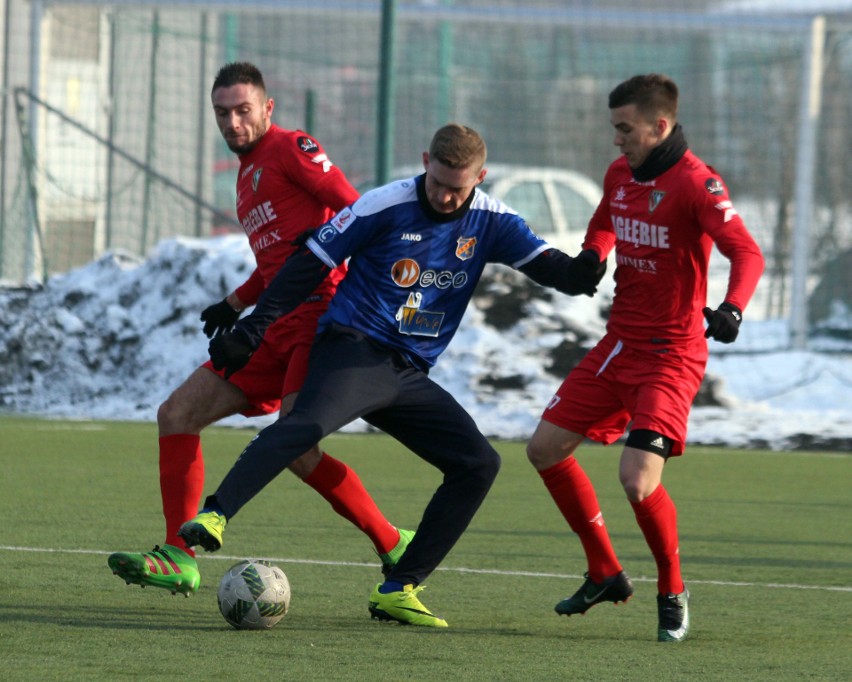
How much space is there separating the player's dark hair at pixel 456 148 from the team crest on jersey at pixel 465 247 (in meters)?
0.32

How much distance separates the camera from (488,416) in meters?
12.5

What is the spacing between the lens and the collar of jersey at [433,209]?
5484mm

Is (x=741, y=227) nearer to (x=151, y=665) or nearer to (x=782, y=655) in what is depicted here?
(x=782, y=655)

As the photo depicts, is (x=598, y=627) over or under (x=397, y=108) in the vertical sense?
under

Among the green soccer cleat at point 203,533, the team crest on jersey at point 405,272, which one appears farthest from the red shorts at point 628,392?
the green soccer cleat at point 203,533

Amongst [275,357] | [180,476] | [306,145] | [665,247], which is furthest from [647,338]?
[180,476]

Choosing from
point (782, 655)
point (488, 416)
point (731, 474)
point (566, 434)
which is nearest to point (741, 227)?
point (566, 434)

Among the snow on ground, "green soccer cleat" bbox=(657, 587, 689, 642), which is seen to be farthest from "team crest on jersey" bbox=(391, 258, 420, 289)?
the snow on ground

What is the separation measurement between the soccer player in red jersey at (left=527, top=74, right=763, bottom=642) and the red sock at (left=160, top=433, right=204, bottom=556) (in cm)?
123

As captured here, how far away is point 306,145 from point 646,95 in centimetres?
133

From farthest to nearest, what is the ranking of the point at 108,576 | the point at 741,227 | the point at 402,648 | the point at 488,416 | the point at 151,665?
the point at 488,416 < the point at 108,576 < the point at 741,227 < the point at 402,648 < the point at 151,665

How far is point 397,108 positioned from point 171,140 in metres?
2.44

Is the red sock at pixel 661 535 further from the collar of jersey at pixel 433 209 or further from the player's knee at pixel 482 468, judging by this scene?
the collar of jersey at pixel 433 209

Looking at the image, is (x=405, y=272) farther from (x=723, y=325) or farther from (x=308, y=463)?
(x=723, y=325)
